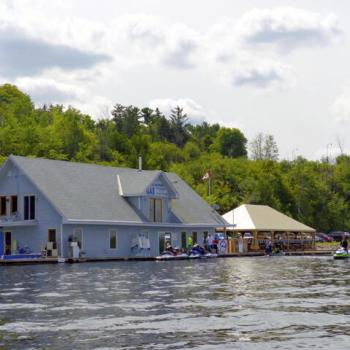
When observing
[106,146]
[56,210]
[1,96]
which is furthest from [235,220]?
[1,96]

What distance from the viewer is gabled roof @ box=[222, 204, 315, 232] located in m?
83.2

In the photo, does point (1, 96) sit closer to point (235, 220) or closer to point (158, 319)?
point (235, 220)

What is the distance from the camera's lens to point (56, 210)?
59.9 m

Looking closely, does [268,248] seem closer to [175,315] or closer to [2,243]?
[2,243]

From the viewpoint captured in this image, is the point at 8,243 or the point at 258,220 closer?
the point at 8,243

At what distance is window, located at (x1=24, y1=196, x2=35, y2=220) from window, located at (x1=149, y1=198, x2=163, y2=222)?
39.4ft

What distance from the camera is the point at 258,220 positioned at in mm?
84250

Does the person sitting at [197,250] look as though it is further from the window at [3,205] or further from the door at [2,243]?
the window at [3,205]

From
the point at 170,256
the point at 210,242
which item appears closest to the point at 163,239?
the point at 210,242

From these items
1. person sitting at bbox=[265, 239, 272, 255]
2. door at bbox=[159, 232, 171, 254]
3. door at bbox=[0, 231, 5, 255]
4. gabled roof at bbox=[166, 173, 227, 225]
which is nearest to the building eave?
gabled roof at bbox=[166, 173, 227, 225]

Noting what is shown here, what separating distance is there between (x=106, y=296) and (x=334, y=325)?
10.1m

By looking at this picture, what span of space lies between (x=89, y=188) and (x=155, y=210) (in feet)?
24.5

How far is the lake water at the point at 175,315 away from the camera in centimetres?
1662

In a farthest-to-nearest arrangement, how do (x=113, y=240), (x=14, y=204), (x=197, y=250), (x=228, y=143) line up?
(x=228, y=143) < (x=197, y=250) < (x=113, y=240) < (x=14, y=204)
